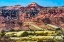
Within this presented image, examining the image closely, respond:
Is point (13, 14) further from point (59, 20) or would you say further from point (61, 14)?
point (59, 20)

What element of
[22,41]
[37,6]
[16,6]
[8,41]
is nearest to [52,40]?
[22,41]

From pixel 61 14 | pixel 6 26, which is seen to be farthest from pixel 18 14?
pixel 6 26

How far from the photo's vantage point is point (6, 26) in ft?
305

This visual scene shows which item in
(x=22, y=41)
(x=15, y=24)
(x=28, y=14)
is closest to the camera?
(x=22, y=41)

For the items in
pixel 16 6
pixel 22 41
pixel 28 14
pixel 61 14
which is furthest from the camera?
pixel 16 6

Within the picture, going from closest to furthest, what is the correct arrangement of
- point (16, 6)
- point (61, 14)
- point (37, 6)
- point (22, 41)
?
point (22, 41) → point (61, 14) → point (37, 6) → point (16, 6)

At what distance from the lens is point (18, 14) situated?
13212 cm

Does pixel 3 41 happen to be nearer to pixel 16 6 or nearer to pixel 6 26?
pixel 6 26

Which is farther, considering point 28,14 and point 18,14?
point 18,14

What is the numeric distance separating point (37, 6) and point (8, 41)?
127m

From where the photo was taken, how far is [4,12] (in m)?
133

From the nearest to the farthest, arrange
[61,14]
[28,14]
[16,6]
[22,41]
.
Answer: [22,41], [61,14], [28,14], [16,6]

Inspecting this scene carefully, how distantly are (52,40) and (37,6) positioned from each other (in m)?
123

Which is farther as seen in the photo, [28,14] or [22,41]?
[28,14]
